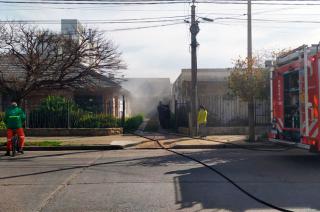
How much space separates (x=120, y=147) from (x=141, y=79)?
57.6 m

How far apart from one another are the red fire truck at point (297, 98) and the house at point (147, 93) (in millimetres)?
40083

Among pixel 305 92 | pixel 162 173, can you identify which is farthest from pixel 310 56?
pixel 162 173

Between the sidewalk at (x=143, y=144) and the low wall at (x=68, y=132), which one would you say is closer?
the sidewalk at (x=143, y=144)

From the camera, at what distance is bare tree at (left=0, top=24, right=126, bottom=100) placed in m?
22.2

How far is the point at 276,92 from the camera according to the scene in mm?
13977

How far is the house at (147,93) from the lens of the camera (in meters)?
56.3

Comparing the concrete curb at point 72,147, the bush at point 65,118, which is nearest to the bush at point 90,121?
the bush at point 65,118

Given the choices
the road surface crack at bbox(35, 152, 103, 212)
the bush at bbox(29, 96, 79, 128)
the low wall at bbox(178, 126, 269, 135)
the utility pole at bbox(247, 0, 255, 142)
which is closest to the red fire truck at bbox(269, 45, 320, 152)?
the utility pole at bbox(247, 0, 255, 142)

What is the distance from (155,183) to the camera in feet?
31.0

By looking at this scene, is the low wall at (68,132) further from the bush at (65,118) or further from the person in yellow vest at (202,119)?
the person in yellow vest at (202,119)

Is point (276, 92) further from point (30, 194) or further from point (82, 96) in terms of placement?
point (82, 96)

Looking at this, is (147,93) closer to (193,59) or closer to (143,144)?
(193,59)

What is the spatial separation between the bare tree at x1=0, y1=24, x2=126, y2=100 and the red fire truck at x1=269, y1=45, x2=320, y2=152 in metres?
11.1

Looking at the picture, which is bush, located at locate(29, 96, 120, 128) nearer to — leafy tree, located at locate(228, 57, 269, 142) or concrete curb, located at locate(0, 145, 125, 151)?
concrete curb, located at locate(0, 145, 125, 151)
